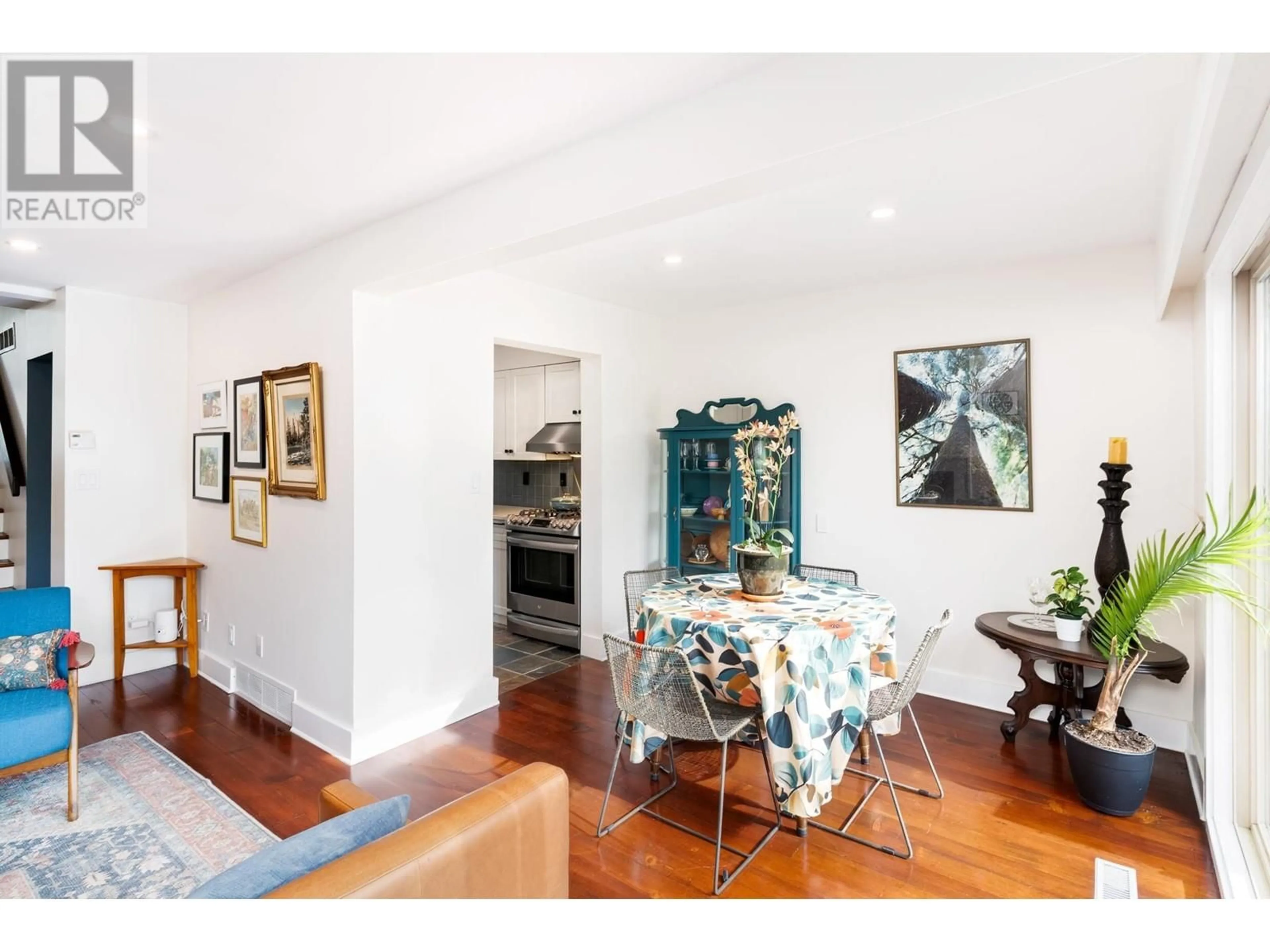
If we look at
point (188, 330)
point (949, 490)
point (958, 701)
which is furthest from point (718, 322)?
point (188, 330)

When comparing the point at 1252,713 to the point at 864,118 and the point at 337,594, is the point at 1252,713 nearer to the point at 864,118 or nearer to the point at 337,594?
the point at 864,118

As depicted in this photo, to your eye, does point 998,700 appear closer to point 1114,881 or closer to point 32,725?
point 1114,881

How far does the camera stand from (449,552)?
348 centimetres

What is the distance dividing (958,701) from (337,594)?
331 centimetres

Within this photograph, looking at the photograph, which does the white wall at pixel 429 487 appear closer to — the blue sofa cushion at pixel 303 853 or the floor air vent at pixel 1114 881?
the blue sofa cushion at pixel 303 853

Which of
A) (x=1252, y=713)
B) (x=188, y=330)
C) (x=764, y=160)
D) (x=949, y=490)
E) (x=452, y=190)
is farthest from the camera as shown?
(x=188, y=330)

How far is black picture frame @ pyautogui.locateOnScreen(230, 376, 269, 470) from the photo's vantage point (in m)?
3.56

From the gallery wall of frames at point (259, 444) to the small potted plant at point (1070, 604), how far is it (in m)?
3.44

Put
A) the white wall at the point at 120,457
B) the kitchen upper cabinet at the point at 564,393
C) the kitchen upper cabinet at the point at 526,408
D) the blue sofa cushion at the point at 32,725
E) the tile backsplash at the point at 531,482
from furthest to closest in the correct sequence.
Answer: the tile backsplash at the point at 531,482 → the kitchen upper cabinet at the point at 526,408 → the kitchen upper cabinet at the point at 564,393 → the white wall at the point at 120,457 → the blue sofa cushion at the point at 32,725

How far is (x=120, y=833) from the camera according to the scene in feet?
8.07

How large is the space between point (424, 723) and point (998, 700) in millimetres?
3006

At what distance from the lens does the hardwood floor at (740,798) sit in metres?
2.15

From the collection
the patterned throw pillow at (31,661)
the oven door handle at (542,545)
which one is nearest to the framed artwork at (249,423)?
the patterned throw pillow at (31,661)

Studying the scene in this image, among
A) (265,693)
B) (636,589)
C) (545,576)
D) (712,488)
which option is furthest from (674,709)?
(545,576)
